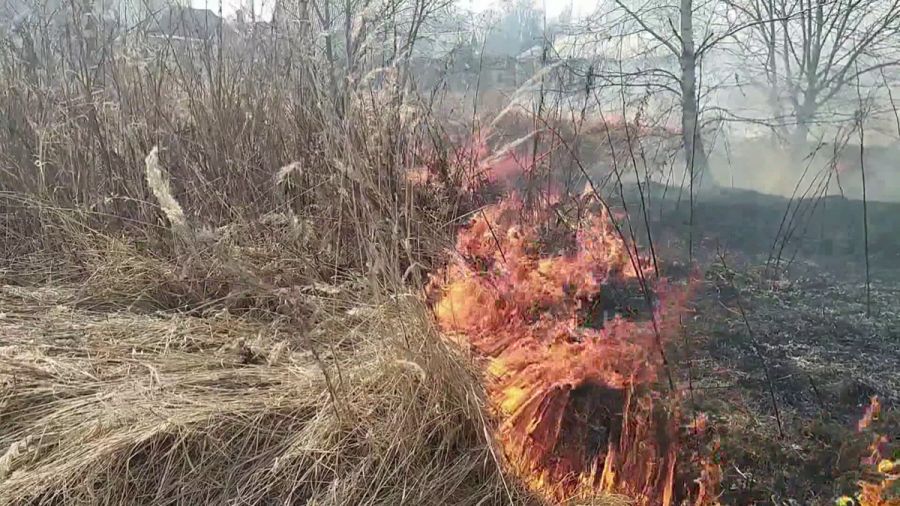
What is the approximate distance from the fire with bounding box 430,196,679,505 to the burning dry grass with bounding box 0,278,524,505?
0.40 feet

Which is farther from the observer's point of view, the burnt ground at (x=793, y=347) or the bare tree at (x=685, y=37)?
the bare tree at (x=685, y=37)

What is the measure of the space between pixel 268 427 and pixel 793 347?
1.47 meters

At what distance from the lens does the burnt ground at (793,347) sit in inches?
59.6

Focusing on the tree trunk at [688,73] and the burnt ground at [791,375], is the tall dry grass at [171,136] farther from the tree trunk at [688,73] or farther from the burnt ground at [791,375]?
the tree trunk at [688,73]

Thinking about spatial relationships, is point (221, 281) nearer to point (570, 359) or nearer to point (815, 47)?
point (570, 359)

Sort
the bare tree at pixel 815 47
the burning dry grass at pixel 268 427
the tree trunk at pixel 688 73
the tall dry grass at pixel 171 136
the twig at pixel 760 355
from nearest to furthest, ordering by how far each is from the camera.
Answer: the twig at pixel 760 355 → the burning dry grass at pixel 268 427 → the tall dry grass at pixel 171 136 → the bare tree at pixel 815 47 → the tree trunk at pixel 688 73

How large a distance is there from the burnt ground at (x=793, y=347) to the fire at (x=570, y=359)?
127 mm

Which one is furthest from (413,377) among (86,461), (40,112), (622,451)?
(40,112)

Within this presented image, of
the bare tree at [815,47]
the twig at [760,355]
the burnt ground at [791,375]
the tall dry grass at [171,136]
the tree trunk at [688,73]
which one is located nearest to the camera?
the burnt ground at [791,375]

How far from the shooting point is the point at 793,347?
6.00 ft

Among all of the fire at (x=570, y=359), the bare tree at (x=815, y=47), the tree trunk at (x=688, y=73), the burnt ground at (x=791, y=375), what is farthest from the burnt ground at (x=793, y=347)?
the tree trunk at (x=688, y=73)

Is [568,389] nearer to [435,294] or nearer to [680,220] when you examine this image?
[435,294]

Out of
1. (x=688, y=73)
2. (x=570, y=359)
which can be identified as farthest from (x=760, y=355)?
(x=688, y=73)

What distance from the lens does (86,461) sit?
1757mm
